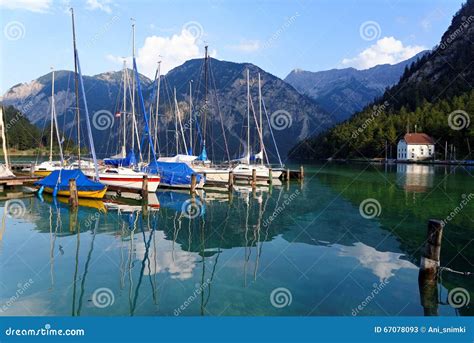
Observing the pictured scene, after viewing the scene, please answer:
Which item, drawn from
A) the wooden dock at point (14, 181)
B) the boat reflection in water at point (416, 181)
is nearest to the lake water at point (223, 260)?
the wooden dock at point (14, 181)

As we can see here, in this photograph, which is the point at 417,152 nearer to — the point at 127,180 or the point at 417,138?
the point at 417,138

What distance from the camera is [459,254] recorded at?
16844 millimetres

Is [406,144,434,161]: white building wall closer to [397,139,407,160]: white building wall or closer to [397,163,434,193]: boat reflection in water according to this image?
→ [397,139,407,160]: white building wall

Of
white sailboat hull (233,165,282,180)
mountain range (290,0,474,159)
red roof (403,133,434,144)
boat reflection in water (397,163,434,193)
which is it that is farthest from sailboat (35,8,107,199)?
red roof (403,133,434,144)

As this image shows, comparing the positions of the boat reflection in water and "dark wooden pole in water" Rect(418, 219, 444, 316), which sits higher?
"dark wooden pole in water" Rect(418, 219, 444, 316)

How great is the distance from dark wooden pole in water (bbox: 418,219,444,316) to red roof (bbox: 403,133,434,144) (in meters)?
121

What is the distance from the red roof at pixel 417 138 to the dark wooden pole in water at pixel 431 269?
399 feet

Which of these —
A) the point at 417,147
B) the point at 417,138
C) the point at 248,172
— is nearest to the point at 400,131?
the point at 417,138

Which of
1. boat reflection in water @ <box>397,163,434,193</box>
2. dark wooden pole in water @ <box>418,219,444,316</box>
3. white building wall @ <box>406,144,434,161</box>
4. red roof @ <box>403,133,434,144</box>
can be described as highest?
red roof @ <box>403,133,434,144</box>

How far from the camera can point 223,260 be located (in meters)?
16.5

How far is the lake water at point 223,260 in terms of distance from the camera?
11.8 meters

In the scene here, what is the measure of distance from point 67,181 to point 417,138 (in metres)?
117

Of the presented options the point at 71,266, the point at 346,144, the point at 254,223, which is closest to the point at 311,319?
the point at 71,266

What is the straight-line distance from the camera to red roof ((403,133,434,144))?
123 m
